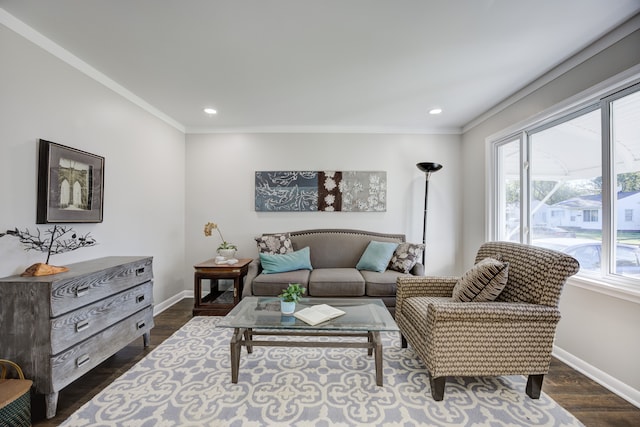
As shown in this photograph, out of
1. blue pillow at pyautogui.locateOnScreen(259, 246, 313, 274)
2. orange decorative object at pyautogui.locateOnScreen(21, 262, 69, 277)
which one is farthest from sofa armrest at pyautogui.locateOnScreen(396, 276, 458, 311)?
orange decorative object at pyautogui.locateOnScreen(21, 262, 69, 277)

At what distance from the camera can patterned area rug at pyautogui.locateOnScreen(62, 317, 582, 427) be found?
→ 156cm

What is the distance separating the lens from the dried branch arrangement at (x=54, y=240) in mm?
1810

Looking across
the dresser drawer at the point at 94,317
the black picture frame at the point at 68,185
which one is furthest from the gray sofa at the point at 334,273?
the black picture frame at the point at 68,185

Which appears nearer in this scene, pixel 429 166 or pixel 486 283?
pixel 486 283

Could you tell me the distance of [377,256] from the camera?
3322 mm

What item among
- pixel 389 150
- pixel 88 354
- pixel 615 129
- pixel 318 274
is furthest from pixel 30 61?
pixel 615 129

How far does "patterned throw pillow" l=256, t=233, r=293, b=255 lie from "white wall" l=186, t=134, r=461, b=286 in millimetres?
324

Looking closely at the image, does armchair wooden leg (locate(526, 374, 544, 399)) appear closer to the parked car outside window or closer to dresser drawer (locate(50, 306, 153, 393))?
the parked car outside window

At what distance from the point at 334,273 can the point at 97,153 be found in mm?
2683

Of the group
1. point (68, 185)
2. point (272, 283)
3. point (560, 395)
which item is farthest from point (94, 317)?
point (560, 395)

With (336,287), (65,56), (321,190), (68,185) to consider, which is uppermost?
(65,56)

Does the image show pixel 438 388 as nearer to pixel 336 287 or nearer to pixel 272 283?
pixel 336 287

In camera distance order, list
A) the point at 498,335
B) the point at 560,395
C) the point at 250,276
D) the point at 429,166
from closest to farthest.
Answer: the point at 498,335 < the point at 560,395 < the point at 250,276 < the point at 429,166

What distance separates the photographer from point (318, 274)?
312cm
